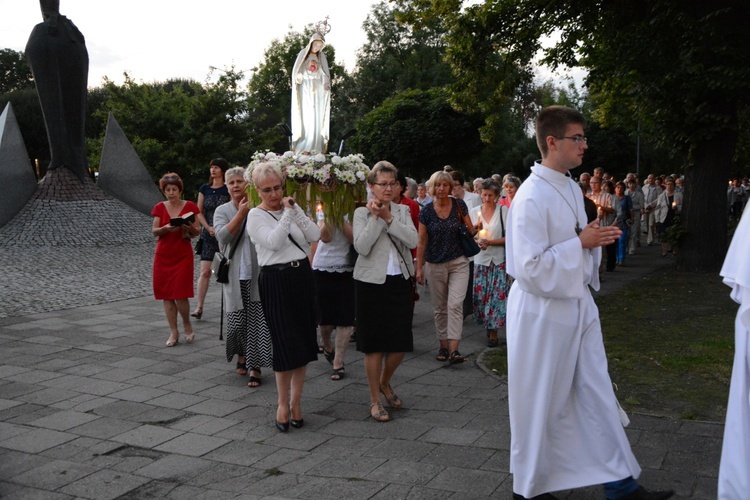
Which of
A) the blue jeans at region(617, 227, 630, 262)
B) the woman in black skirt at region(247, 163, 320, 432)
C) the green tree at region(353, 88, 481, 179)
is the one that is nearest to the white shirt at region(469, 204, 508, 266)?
the woman in black skirt at region(247, 163, 320, 432)

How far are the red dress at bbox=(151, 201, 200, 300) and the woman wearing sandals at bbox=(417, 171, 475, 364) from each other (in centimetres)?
275

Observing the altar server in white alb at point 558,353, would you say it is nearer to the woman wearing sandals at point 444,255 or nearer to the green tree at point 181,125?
the woman wearing sandals at point 444,255

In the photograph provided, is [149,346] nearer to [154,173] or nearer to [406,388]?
[406,388]

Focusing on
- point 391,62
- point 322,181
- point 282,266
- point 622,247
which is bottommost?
point 622,247

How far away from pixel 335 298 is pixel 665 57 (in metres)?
9.58

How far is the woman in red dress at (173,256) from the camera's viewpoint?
8.50 meters

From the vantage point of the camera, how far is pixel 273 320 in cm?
559

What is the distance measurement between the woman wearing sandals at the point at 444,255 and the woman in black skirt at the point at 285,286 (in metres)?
2.33

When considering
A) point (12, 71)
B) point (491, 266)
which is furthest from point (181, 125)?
point (12, 71)

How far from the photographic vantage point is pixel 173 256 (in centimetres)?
866

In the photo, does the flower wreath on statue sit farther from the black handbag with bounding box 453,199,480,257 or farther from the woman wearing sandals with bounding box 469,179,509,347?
the woman wearing sandals with bounding box 469,179,509,347

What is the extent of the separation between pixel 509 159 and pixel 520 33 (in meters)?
35.2

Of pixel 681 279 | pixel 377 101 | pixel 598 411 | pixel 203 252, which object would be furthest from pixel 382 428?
pixel 377 101

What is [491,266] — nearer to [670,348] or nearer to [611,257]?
[670,348]
